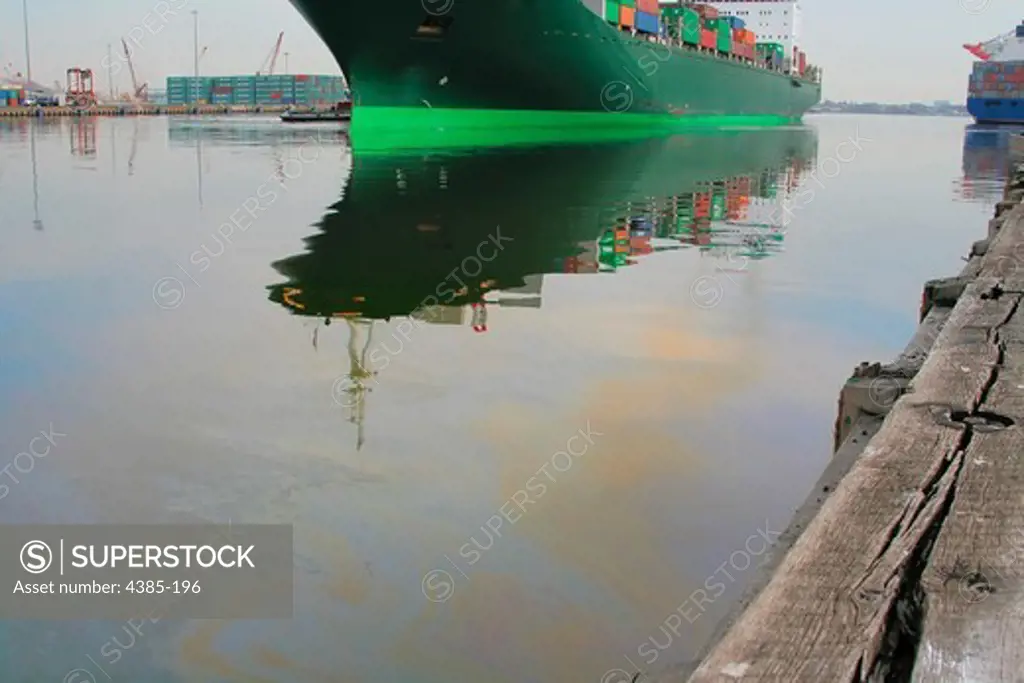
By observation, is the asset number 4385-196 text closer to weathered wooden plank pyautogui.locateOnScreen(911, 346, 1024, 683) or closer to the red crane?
weathered wooden plank pyautogui.locateOnScreen(911, 346, 1024, 683)

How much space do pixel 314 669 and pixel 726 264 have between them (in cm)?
723

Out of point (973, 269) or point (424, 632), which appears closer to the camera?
point (424, 632)

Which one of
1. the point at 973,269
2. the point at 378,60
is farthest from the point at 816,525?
the point at 378,60

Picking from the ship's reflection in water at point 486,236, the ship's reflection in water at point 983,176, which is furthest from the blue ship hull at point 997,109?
the ship's reflection in water at point 486,236

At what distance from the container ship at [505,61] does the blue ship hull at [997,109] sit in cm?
4050

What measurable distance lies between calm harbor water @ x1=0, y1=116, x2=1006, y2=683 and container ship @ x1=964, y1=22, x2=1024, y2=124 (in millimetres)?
69775

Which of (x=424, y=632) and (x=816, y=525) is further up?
(x=816, y=525)

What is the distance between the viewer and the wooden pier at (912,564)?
1511 mm

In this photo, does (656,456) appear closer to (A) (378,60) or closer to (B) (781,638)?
(B) (781,638)

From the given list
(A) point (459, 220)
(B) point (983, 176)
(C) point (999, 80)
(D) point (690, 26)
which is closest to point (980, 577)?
(A) point (459, 220)

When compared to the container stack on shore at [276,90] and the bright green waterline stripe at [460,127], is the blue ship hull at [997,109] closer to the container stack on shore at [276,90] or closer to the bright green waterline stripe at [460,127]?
the bright green waterline stripe at [460,127]

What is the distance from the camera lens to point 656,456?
4.30 meters

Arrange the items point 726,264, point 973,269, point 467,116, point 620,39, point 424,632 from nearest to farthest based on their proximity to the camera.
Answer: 1. point 424,632
2. point 973,269
3. point 726,264
4. point 467,116
5. point 620,39

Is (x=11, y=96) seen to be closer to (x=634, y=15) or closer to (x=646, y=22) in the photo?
(x=646, y=22)
